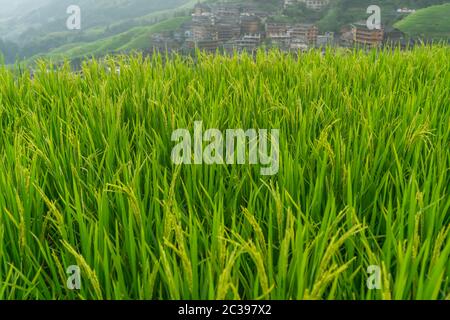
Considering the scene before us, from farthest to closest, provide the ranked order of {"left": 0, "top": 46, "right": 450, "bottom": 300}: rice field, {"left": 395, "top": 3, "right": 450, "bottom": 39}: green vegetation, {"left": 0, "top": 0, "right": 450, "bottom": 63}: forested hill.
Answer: {"left": 0, "top": 0, "right": 450, "bottom": 63}: forested hill
{"left": 395, "top": 3, "right": 450, "bottom": 39}: green vegetation
{"left": 0, "top": 46, "right": 450, "bottom": 300}: rice field

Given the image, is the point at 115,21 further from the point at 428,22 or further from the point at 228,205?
the point at 228,205

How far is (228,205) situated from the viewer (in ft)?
3.89

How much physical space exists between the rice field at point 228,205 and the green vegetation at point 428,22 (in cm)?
3271

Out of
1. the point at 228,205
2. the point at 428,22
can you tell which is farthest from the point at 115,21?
the point at 228,205

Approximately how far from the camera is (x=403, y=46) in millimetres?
4453

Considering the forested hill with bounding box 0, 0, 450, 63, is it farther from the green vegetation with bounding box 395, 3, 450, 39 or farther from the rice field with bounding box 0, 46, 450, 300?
the rice field with bounding box 0, 46, 450, 300

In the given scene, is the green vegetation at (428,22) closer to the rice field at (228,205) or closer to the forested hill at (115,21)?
the forested hill at (115,21)

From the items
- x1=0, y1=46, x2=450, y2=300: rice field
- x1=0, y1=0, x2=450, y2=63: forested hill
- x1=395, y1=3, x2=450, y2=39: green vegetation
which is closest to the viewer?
x1=0, y1=46, x2=450, y2=300: rice field

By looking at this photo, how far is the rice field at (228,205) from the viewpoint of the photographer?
862mm

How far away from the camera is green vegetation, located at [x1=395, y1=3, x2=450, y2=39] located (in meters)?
31.3

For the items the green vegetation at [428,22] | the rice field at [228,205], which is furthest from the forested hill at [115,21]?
the rice field at [228,205]

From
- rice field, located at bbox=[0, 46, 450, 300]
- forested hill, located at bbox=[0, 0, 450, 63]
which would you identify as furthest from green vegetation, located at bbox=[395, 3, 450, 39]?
rice field, located at bbox=[0, 46, 450, 300]

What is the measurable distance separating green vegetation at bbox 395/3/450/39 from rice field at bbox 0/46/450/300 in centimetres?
3271

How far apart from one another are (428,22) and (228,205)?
116 feet
